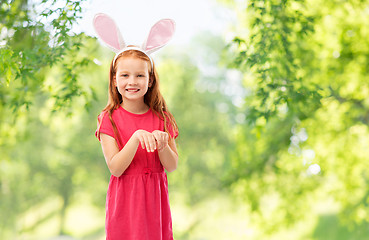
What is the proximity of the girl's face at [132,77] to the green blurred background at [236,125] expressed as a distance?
106cm

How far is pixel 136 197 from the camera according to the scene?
6.04ft

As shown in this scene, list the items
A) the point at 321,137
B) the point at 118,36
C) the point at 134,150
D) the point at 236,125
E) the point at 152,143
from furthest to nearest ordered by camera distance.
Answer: the point at 236,125
the point at 321,137
the point at 118,36
the point at 134,150
the point at 152,143

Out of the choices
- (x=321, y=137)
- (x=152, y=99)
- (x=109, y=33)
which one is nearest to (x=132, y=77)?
(x=152, y=99)

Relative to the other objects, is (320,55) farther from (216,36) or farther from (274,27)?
(216,36)

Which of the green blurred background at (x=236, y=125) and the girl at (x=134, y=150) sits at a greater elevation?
the green blurred background at (x=236, y=125)

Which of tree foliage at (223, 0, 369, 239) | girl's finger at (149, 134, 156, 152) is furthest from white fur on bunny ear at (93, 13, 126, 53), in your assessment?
tree foliage at (223, 0, 369, 239)

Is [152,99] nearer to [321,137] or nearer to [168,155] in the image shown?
[168,155]

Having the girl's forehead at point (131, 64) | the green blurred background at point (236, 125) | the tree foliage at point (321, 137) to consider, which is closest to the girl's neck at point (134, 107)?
the girl's forehead at point (131, 64)

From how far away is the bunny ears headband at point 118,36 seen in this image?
1971 mm

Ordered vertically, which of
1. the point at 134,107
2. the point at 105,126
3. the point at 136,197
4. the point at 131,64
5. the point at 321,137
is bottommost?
the point at 136,197

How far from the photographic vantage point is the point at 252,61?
336cm

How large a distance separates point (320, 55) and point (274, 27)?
3.38 metres

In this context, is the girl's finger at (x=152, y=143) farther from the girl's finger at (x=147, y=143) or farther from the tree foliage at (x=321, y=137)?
the tree foliage at (x=321, y=137)

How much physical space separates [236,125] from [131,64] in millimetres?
7946
